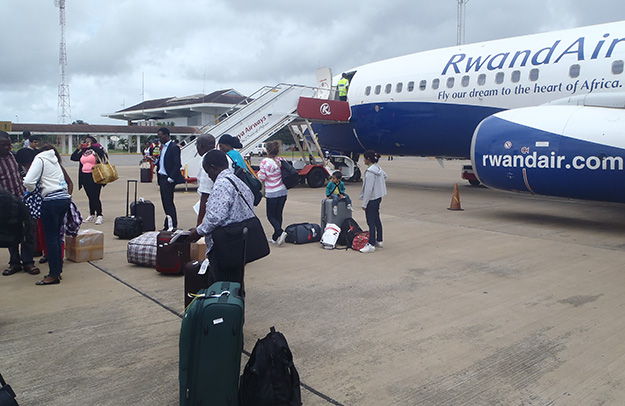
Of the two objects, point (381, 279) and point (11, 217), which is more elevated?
point (11, 217)

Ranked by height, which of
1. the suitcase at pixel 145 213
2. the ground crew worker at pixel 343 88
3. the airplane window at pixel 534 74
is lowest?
the suitcase at pixel 145 213

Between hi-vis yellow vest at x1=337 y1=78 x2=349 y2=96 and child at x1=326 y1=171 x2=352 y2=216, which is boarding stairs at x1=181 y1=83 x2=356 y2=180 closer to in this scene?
hi-vis yellow vest at x1=337 y1=78 x2=349 y2=96

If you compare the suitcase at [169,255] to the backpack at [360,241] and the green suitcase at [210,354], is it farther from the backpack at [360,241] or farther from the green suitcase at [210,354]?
the green suitcase at [210,354]

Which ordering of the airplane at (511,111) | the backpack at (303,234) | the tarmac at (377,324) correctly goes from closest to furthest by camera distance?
the tarmac at (377,324) < the backpack at (303,234) < the airplane at (511,111)

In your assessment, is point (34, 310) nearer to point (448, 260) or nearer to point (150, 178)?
point (448, 260)

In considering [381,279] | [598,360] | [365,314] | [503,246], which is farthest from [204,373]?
[503,246]

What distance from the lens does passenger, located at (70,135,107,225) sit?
364 inches

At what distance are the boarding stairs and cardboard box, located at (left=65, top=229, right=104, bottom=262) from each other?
7.94 m

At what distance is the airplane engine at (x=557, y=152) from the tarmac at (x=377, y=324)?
129 cm

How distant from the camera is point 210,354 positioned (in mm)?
2945

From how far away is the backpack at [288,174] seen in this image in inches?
293

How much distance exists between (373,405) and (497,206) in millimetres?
10485

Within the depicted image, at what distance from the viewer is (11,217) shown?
411 cm

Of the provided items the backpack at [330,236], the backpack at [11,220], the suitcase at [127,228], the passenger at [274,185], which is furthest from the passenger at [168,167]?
the backpack at [11,220]
